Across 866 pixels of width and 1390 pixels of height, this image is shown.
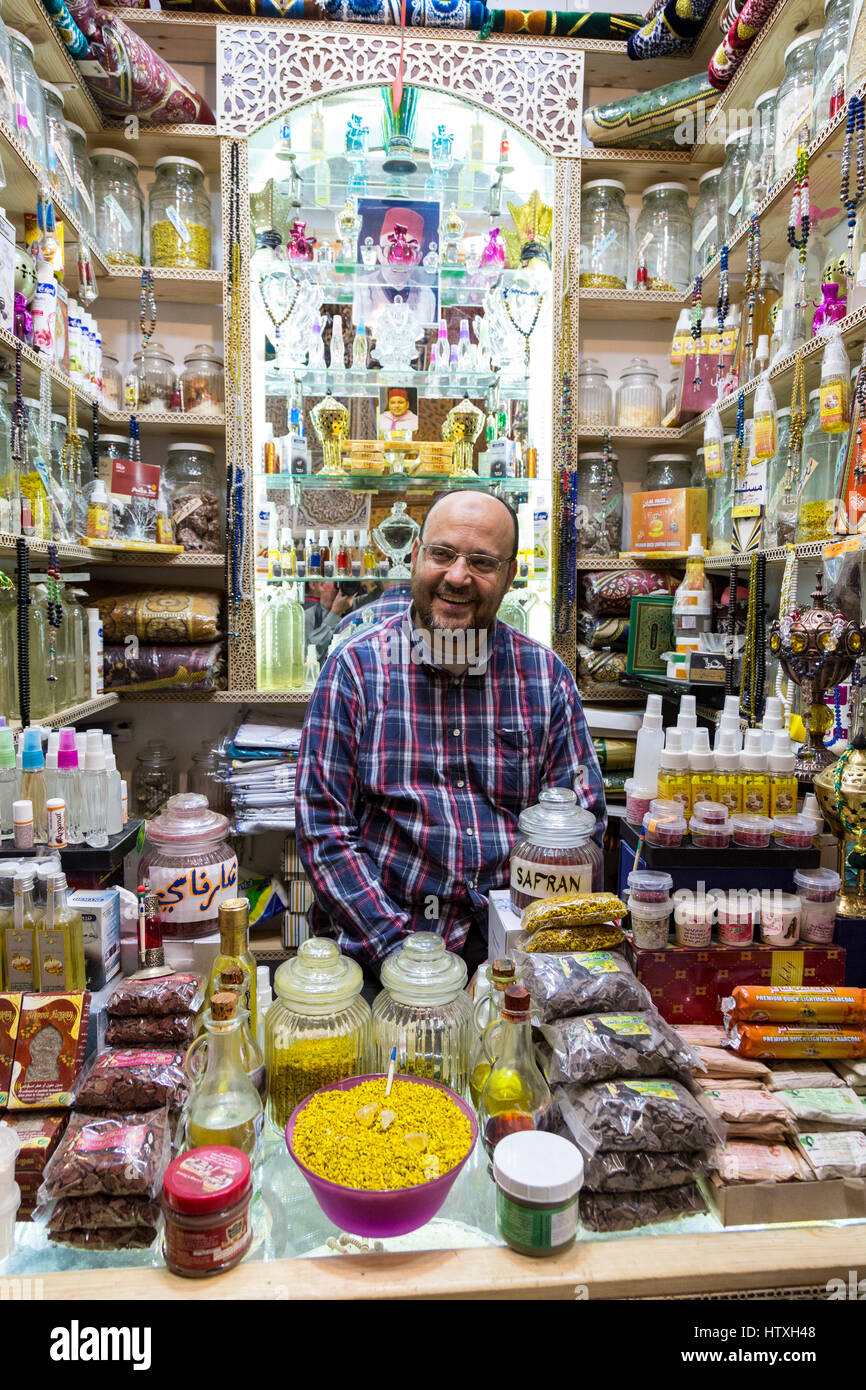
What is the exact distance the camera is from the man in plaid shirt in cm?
167

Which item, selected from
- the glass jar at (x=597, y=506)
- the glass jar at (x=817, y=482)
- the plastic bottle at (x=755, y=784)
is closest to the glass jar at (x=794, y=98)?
the glass jar at (x=817, y=482)

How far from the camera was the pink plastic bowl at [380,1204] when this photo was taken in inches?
30.0

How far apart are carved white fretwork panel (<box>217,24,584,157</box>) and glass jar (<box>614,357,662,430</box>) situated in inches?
39.4

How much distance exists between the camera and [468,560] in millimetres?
1702

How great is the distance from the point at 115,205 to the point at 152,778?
2.02 metres

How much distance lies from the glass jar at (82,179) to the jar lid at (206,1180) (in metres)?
2.75

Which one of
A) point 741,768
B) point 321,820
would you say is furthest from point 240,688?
point 741,768

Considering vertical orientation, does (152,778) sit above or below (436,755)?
below

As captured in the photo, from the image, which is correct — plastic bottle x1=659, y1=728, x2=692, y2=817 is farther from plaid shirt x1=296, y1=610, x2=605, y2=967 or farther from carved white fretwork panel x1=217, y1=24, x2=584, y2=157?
carved white fretwork panel x1=217, y1=24, x2=584, y2=157

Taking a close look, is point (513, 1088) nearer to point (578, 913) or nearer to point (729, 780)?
point (578, 913)

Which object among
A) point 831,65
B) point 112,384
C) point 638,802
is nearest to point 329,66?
point 112,384

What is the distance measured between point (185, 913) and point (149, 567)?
2.26 metres

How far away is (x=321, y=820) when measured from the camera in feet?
5.44
